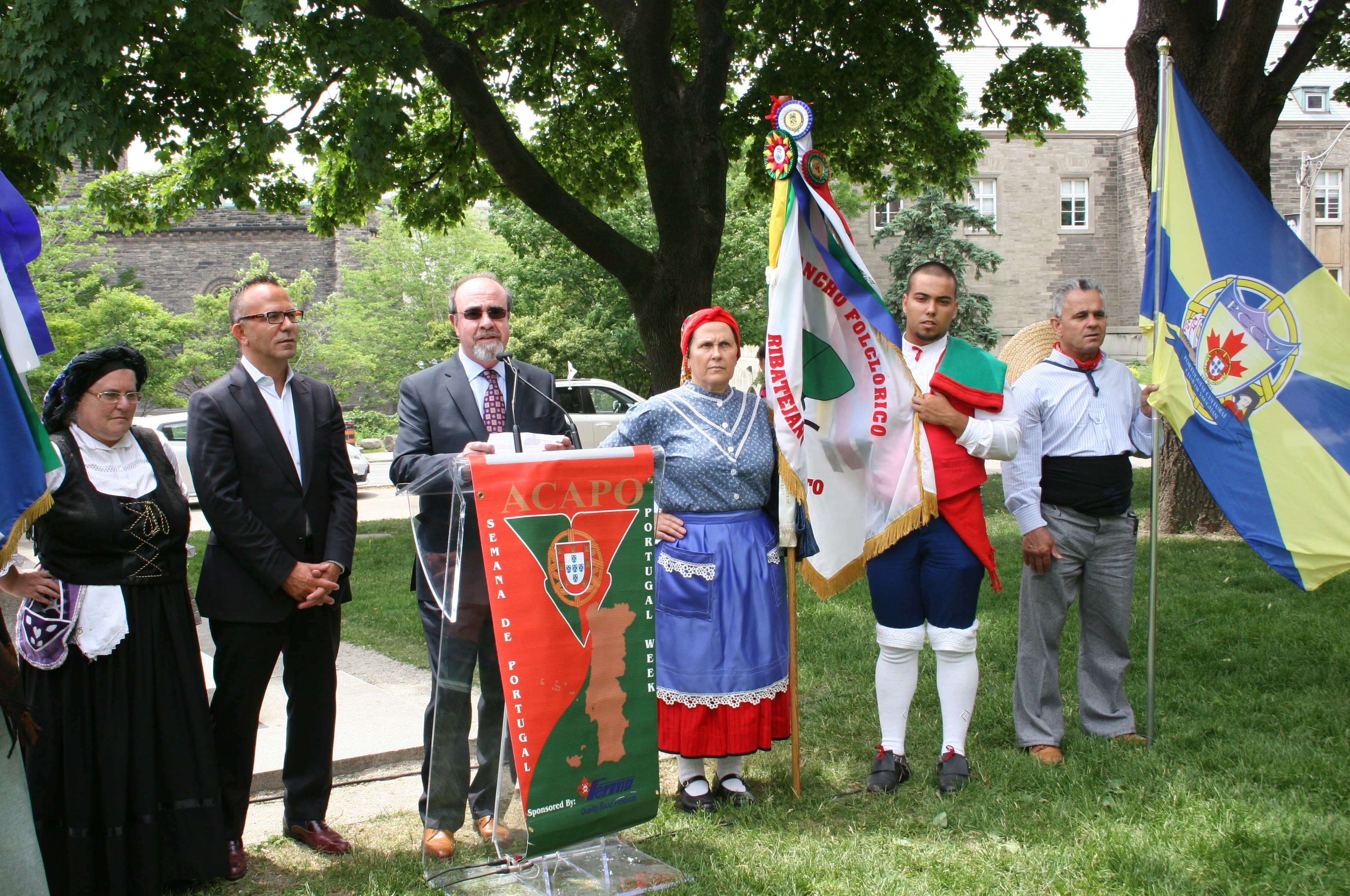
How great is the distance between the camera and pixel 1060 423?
469cm

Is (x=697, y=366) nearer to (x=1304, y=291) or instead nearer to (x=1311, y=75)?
(x=1304, y=291)

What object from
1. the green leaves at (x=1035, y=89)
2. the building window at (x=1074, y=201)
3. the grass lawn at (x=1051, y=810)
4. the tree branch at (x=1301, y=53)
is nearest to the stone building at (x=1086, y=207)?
the building window at (x=1074, y=201)

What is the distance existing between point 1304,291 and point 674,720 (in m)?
3.29

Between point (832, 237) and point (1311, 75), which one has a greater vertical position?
point (1311, 75)

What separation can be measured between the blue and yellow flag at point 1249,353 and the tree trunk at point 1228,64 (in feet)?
17.9

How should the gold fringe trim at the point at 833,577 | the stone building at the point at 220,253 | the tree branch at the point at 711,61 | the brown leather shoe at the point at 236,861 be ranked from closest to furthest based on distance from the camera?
the brown leather shoe at the point at 236,861
the gold fringe trim at the point at 833,577
the tree branch at the point at 711,61
the stone building at the point at 220,253

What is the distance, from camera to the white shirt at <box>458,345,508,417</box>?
402 centimetres

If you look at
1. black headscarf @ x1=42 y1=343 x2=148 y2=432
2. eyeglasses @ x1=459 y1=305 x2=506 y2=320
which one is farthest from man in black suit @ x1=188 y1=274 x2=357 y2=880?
eyeglasses @ x1=459 y1=305 x2=506 y2=320

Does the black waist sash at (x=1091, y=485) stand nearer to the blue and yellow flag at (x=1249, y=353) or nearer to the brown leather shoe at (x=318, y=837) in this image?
the blue and yellow flag at (x=1249, y=353)

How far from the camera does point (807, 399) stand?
4445mm

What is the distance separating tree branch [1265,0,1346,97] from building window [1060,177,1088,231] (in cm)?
→ 2537

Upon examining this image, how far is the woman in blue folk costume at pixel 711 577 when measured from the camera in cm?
411

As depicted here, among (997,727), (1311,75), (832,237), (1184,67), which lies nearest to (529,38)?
(1184,67)

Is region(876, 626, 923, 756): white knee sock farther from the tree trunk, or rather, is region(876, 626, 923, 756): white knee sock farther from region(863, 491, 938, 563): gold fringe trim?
the tree trunk
